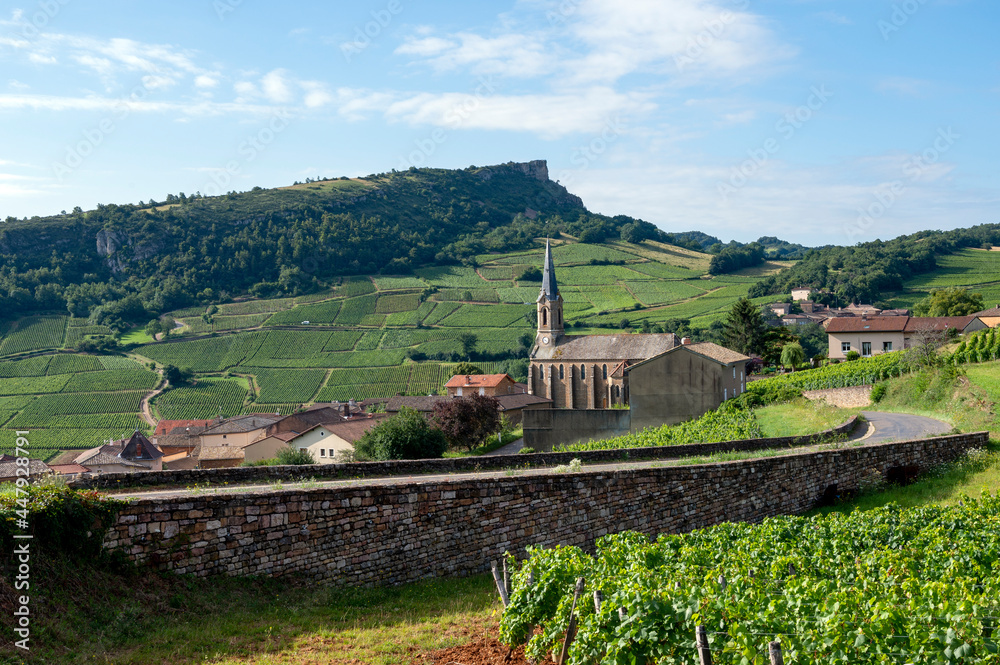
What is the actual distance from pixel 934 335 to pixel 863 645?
1849 inches

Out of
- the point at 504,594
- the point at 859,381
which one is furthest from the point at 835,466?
the point at 859,381

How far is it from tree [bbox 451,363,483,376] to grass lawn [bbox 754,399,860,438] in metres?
60.3

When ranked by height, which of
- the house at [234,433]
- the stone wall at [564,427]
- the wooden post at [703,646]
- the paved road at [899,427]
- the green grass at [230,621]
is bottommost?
the house at [234,433]

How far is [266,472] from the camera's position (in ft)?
51.8

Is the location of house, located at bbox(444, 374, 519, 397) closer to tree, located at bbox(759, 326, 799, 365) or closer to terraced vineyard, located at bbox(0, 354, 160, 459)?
tree, located at bbox(759, 326, 799, 365)

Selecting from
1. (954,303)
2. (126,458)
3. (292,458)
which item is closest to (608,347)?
(954,303)

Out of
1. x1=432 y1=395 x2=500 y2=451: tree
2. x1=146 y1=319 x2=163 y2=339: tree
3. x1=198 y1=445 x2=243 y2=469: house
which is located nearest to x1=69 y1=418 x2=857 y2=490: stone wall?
x1=432 y1=395 x2=500 y2=451: tree

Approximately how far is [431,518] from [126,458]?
2232 inches

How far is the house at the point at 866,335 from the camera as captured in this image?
61500 millimetres

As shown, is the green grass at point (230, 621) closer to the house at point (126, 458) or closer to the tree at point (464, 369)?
the house at point (126, 458)

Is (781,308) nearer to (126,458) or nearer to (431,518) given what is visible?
(126,458)

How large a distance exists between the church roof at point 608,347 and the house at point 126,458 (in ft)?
128

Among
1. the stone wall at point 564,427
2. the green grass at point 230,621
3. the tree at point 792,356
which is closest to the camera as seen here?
the green grass at point 230,621

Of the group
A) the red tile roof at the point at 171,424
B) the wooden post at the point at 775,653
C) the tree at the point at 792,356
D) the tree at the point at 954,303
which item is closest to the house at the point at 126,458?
the red tile roof at the point at 171,424
